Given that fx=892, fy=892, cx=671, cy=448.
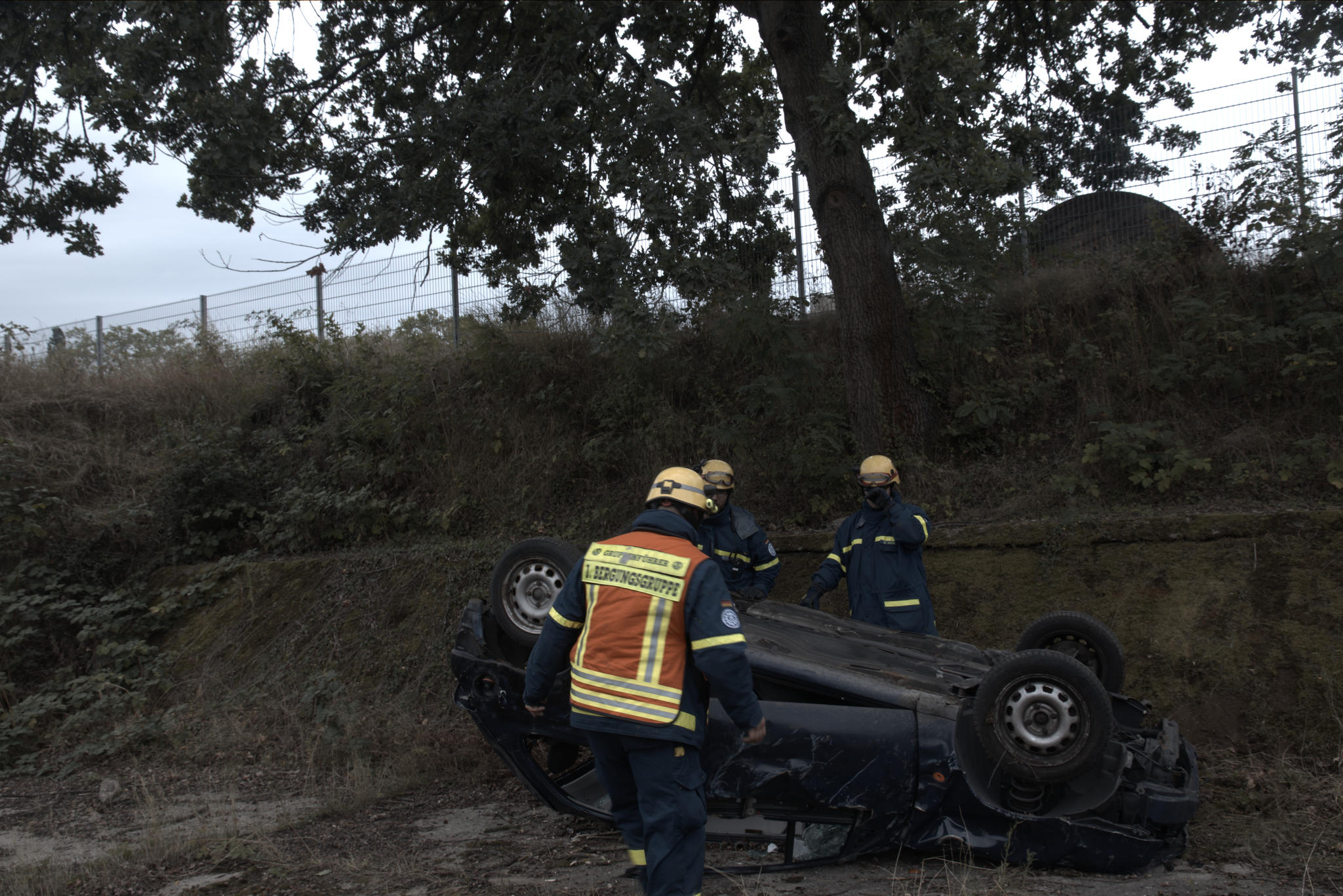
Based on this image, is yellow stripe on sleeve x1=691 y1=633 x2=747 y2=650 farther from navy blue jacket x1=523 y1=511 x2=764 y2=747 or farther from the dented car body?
the dented car body

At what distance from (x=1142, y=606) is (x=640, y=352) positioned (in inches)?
155

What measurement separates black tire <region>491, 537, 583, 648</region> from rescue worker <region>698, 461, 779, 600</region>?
149 cm

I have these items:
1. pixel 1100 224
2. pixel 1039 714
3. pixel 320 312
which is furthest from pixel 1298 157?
pixel 320 312

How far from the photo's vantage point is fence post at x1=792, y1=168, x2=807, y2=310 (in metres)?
9.67

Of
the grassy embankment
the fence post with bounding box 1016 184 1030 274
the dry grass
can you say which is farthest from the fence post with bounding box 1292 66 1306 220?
the dry grass

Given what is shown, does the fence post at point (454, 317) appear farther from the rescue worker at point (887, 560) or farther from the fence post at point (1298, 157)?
the fence post at point (1298, 157)

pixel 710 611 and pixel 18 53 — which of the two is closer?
pixel 710 611

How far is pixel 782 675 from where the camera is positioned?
12.8 ft

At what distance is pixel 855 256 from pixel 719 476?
3339mm

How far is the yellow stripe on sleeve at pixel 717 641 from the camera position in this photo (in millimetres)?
3186

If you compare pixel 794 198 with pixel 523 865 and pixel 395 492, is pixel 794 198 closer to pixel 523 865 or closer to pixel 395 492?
pixel 395 492

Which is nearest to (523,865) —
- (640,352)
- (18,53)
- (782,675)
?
(782,675)

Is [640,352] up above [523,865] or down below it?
above

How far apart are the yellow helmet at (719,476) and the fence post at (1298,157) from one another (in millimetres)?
5753
